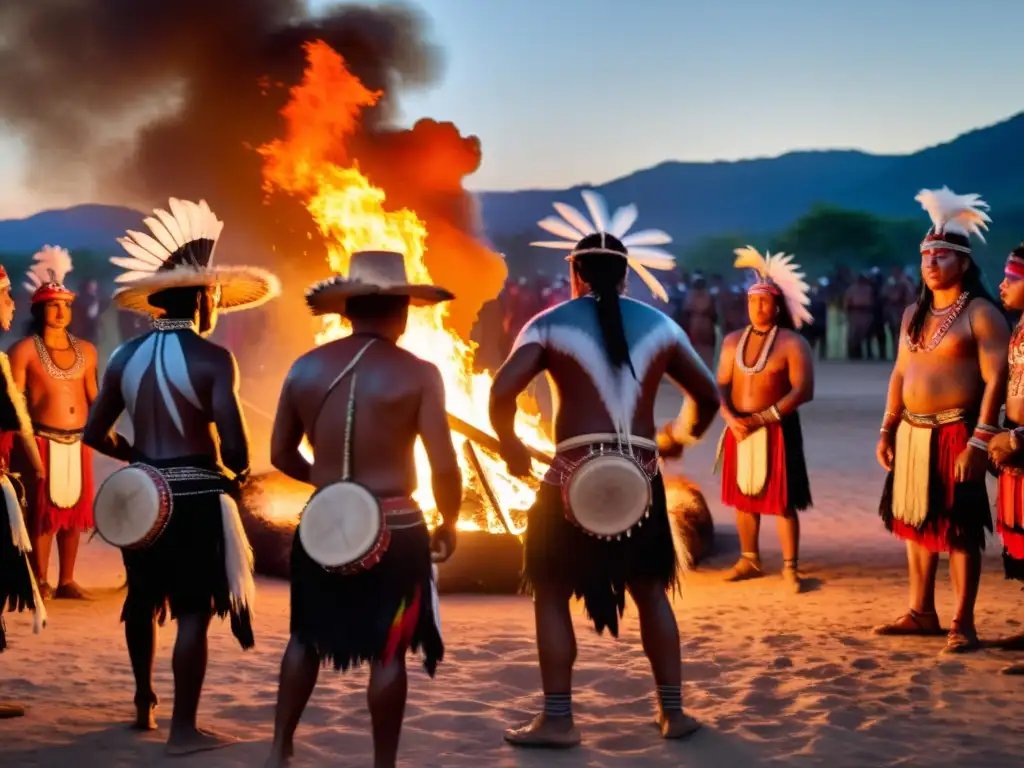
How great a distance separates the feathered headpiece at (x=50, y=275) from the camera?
24.0 feet

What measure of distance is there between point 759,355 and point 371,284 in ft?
14.1

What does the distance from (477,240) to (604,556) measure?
361 inches

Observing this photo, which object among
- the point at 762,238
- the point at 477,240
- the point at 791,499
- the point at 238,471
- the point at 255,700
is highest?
the point at 762,238

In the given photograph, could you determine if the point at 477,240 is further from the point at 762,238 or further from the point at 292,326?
the point at 762,238

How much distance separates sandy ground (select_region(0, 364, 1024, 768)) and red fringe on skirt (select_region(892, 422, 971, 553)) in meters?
0.52

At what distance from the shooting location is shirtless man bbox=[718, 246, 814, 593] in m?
7.75

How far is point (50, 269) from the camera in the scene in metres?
7.36

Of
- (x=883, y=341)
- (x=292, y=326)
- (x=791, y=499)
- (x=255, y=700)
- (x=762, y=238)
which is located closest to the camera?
(x=255, y=700)

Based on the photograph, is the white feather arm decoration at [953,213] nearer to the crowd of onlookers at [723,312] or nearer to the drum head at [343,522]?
the drum head at [343,522]

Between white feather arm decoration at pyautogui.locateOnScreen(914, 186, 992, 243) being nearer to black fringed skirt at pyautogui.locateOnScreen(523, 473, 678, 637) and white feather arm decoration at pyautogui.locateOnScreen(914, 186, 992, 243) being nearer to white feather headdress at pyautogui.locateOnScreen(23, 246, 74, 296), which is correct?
black fringed skirt at pyautogui.locateOnScreen(523, 473, 678, 637)

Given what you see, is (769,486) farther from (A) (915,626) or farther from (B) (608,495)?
(B) (608,495)

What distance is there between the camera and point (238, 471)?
4652 mm

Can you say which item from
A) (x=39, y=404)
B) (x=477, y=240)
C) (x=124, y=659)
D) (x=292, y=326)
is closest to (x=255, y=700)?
(x=124, y=659)

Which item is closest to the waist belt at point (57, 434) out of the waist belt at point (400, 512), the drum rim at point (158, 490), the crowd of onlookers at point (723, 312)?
the drum rim at point (158, 490)
